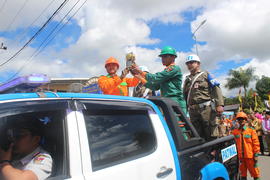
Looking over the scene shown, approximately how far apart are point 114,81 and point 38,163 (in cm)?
237

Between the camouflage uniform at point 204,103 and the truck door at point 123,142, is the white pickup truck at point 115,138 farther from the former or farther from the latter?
the camouflage uniform at point 204,103

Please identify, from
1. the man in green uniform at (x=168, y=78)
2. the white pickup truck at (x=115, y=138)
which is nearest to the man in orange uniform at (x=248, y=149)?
the man in green uniform at (x=168, y=78)

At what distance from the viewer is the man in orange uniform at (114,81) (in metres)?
3.86

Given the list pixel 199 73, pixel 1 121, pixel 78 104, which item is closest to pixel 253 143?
pixel 199 73

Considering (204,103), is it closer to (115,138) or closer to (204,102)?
(204,102)

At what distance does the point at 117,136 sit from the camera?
1845 mm

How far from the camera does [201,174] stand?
223 cm

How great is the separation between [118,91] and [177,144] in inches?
75.8

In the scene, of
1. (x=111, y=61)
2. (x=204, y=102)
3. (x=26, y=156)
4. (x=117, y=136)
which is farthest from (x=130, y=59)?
(x=26, y=156)

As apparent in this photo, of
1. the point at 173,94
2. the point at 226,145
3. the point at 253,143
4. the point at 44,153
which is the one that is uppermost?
the point at 173,94

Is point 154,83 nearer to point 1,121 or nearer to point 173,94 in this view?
point 173,94

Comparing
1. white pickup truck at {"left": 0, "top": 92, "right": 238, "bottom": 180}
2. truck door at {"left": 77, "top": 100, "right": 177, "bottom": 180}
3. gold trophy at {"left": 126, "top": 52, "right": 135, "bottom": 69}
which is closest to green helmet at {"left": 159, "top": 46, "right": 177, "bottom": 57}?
gold trophy at {"left": 126, "top": 52, "right": 135, "bottom": 69}

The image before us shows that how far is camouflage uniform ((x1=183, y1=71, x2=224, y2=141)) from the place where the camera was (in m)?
3.87

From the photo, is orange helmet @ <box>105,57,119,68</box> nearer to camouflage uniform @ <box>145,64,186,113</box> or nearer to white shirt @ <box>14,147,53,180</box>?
camouflage uniform @ <box>145,64,186,113</box>
